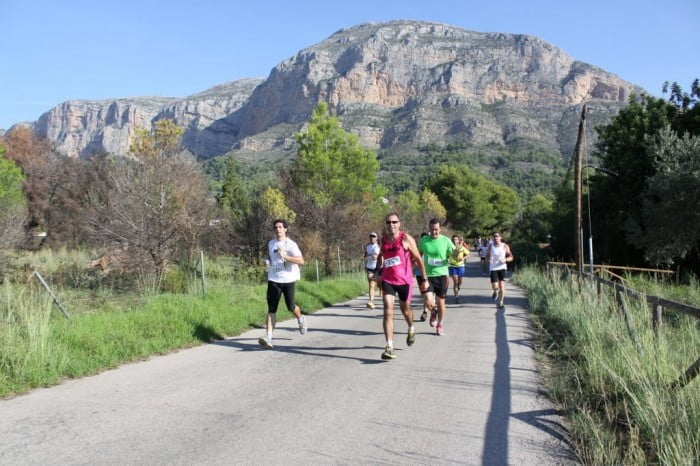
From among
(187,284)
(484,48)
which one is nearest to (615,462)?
(187,284)

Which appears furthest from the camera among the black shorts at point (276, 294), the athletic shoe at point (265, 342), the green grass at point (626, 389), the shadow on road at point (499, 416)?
the black shorts at point (276, 294)

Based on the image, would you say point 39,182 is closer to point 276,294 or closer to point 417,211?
point 276,294

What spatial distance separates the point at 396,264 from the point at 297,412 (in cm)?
312

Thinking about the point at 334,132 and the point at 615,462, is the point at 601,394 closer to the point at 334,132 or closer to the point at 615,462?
the point at 615,462

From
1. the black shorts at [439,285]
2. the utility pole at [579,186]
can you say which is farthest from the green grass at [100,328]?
the utility pole at [579,186]

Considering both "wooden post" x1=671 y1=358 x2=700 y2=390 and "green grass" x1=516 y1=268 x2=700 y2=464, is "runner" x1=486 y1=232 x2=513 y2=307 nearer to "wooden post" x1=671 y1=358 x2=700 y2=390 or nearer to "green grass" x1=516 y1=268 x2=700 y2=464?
"green grass" x1=516 y1=268 x2=700 y2=464

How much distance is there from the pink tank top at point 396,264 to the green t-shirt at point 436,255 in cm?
236

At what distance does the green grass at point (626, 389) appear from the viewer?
3.71 m

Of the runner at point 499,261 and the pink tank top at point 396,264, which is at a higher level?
the pink tank top at point 396,264

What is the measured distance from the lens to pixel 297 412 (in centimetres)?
492

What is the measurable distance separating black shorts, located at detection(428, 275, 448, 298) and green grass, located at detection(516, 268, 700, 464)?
1936 mm

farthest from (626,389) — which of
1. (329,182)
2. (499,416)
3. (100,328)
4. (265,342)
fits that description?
(329,182)

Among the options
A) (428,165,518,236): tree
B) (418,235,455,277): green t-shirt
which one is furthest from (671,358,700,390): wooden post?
(428,165,518,236): tree

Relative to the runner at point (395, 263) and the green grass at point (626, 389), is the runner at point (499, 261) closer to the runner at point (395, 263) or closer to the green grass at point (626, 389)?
the green grass at point (626, 389)
